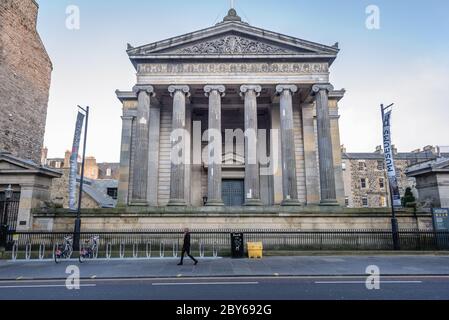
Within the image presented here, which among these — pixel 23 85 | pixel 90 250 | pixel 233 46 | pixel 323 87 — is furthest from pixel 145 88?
pixel 23 85

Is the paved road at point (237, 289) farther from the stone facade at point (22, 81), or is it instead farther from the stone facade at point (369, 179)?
the stone facade at point (369, 179)

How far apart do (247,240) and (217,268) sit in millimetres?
5442

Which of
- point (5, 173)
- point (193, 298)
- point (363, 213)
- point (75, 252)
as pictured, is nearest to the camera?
point (193, 298)

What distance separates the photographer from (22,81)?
2784 centimetres

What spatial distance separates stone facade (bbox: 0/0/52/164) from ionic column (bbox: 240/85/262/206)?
20.3 meters

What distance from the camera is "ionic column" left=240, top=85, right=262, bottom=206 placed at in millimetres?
20047

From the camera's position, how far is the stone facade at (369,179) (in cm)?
4700

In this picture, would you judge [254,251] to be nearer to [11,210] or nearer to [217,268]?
[217,268]

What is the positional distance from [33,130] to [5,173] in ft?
47.0

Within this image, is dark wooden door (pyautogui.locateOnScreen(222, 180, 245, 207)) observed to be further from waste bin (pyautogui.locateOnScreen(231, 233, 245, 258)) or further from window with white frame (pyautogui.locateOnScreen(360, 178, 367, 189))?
window with white frame (pyautogui.locateOnScreen(360, 178, 367, 189))

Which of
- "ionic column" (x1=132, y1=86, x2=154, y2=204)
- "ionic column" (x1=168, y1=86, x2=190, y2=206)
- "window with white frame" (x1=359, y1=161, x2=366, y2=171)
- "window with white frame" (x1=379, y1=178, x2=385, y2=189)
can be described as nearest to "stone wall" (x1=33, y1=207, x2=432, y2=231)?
"ionic column" (x1=168, y1=86, x2=190, y2=206)
